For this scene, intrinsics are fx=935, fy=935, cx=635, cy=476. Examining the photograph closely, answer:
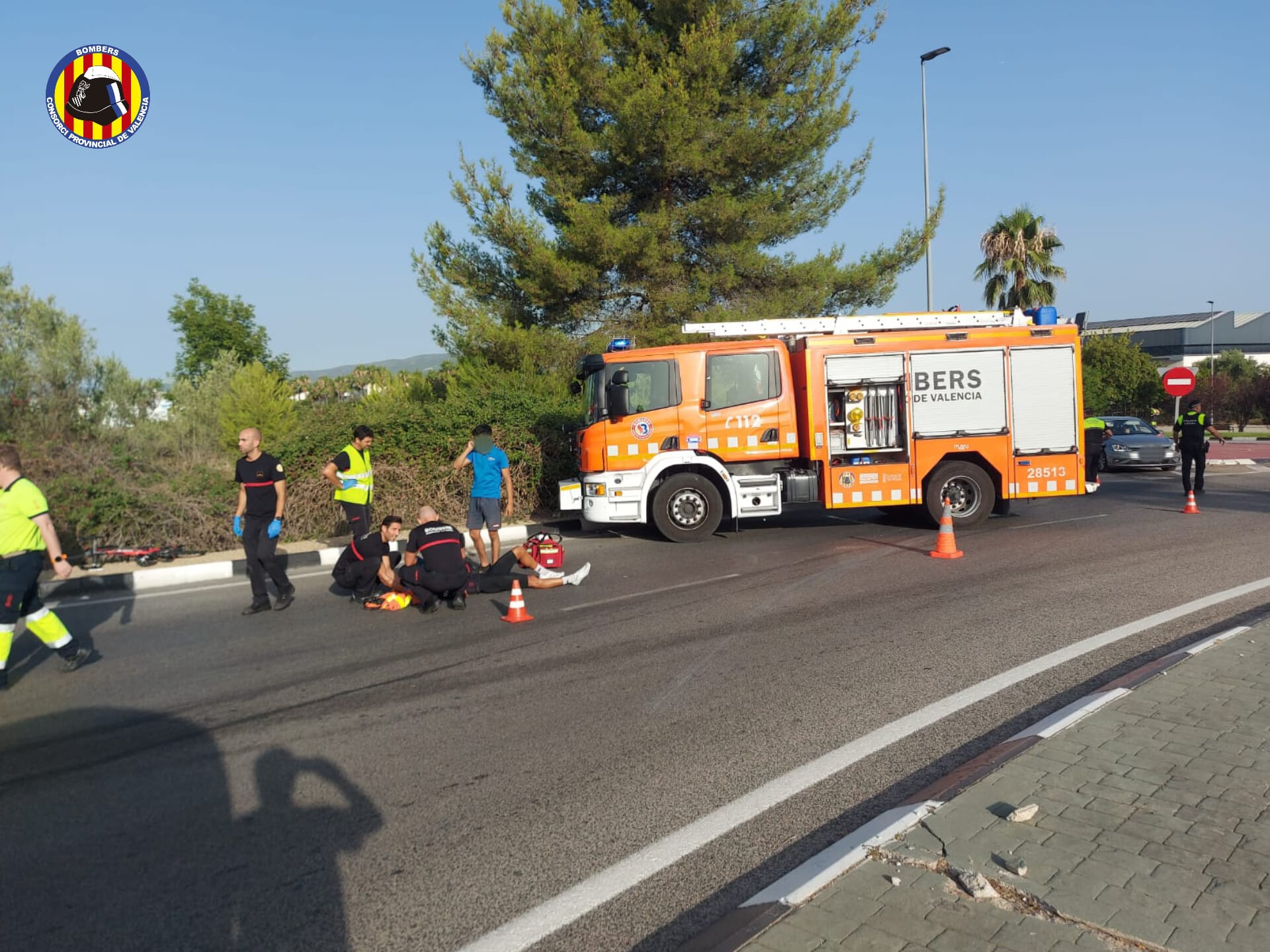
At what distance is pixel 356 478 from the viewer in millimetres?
10336

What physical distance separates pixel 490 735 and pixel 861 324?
9407 mm

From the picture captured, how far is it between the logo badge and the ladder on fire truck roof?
9.66 meters

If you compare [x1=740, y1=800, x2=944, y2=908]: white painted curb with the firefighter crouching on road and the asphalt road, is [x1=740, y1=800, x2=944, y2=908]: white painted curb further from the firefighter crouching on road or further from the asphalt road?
Result: the firefighter crouching on road

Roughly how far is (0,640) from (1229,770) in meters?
7.68

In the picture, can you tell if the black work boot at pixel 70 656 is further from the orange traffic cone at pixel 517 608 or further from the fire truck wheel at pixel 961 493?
the fire truck wheel at pixel 961 493

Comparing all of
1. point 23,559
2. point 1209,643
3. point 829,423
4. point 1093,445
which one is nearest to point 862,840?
point 1209,643

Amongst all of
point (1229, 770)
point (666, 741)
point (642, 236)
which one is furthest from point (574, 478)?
point (1229, 770)

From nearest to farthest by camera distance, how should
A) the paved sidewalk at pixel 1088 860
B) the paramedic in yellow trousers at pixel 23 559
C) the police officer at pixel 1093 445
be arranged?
1. the paved sidewalk at pixel 1088 860
2. the paramedic in yellow trousers at pixel 23 559
3. the police officer at pixel 1093 445

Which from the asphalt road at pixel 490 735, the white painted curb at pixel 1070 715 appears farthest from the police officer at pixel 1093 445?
the white painted curb at pixel 1070 715

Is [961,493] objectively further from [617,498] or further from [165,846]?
[165,846]

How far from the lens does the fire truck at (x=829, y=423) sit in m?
12.7

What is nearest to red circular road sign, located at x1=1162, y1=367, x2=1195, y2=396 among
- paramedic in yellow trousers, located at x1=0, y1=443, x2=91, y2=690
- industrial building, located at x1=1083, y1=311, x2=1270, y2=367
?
paramedic in yellow trousers, located at x1=0, y1=443, x2=91, y2=690

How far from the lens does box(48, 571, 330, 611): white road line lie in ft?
33.9

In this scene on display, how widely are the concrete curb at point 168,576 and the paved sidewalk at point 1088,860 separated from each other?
8.64 metres
